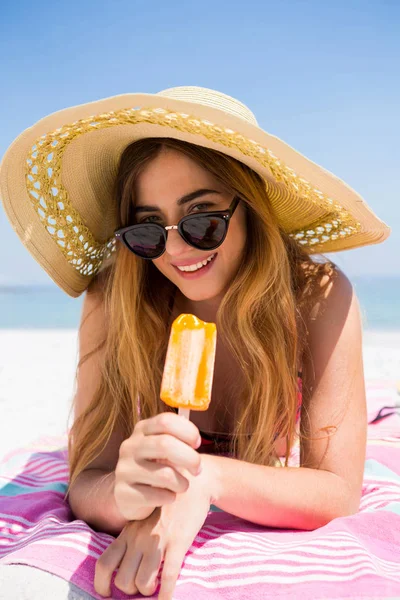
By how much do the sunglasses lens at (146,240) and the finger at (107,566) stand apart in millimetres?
1268

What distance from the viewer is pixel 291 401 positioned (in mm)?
2740

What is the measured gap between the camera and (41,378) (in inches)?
278

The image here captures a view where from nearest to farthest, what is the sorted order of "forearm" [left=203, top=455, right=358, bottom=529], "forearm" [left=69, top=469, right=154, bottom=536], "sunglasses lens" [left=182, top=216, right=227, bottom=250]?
1. "forearm" [left=203, top=455, right=358, bottom=529]
2. "forearm" [left=69, top=469, right=154, bottom=536]
3. "sunglasses lens" [left=182, top=216, right=227, bottom=250]

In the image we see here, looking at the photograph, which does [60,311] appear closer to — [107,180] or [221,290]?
[107,180]

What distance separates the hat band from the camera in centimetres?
243

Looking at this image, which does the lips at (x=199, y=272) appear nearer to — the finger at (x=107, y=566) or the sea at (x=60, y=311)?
the finger at (x=107, y=566)

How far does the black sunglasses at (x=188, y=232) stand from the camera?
99.3 inches

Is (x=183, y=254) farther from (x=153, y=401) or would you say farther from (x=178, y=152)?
(x=153, y=401)

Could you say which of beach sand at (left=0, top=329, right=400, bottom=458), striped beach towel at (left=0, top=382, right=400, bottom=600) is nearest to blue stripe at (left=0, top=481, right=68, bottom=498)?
striped beach towel at (left=0, top=382, right=400, bottom=600)

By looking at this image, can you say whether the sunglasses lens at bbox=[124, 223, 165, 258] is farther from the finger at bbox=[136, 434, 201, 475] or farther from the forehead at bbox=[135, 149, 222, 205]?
the finger at bbox=[136, 434, 201, 475]

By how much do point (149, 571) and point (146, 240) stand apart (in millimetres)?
1398

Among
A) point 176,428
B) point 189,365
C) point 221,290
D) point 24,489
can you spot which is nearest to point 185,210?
point 221,290

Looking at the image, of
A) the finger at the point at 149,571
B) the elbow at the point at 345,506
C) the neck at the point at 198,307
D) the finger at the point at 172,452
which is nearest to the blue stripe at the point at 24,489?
the neck at the point at 198,307

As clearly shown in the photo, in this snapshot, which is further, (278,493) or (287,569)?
(278,493)
